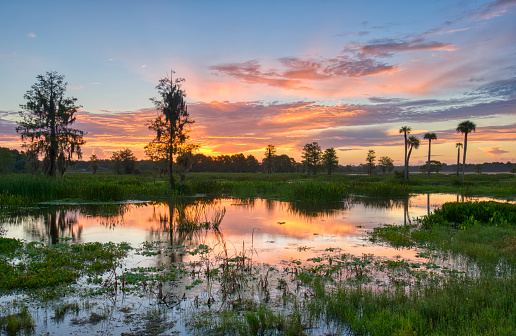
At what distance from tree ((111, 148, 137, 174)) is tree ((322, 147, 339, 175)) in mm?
54395

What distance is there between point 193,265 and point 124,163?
82.0 meters

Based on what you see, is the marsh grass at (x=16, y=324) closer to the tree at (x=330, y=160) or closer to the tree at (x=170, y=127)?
the tree at (x=170, y=127)

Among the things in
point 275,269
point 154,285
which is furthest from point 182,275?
point 275,269

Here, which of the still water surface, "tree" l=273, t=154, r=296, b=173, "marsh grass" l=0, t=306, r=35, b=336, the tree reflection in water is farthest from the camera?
"tree" l=273, t=154, r=296, b=173

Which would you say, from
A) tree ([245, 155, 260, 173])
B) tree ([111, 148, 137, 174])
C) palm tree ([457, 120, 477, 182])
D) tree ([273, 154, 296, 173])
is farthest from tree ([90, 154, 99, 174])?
palm tree ([457, 120, 477, 182])

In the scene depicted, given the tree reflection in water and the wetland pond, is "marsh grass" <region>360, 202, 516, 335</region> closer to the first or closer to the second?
the wetland pond

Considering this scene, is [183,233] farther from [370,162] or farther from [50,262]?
[370,162]

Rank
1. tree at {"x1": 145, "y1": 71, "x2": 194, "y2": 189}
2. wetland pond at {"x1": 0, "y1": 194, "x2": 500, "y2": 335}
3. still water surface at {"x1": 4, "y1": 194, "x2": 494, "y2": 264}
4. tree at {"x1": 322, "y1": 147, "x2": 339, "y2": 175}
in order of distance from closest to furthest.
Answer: wetland pond at {"x1": 0, "y1": 194, "x2": 500, "y2": 335}, still water surface at {"x1": 4, "y1": 194, "x2": 494, "y2": 264}, tree at {"x1": 145, "y1": 71, "x2": 194, "y2": 189}, tree at {"x1": 322, "y1": 147, "x2": 339, "y2": 175}

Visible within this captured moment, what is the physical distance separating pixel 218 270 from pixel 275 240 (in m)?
4.58

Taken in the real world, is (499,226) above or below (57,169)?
below

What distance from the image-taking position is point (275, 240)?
12.7m

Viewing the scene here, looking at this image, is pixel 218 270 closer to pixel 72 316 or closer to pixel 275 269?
pixel 275 269

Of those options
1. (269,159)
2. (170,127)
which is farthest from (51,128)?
(269,159)

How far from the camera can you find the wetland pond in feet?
18.8
